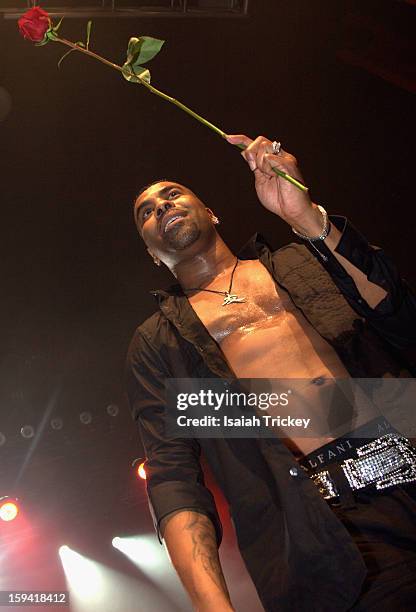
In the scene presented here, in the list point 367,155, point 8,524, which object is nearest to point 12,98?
point 367,155

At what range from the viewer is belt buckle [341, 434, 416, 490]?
1540 mm

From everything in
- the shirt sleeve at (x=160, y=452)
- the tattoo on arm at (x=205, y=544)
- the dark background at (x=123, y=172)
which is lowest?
the tattoo on arm at (x=205, y=544)

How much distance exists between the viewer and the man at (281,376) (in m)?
1.43

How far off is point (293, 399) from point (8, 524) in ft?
7.36

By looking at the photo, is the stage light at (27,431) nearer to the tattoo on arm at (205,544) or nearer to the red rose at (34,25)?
the tattoo on arm at (205,544)


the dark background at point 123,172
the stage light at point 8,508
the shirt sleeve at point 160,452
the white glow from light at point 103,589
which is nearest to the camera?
the shirt sleeve at point 160,452

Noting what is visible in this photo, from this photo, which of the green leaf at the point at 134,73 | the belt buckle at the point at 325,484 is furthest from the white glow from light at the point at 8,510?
the green leaf at the point at 134,73

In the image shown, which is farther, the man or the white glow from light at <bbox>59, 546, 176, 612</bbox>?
the white glow from light at <bbox>59, 546, 176, 612</bbox>

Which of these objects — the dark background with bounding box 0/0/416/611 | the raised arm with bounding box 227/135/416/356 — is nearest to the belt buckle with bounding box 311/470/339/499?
the raised arm with bounding box 227/135/416/356

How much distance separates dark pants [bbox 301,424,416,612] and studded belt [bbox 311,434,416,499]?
0.07ft

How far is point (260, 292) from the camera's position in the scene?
6.86 feet

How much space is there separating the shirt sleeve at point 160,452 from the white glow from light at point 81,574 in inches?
68.7

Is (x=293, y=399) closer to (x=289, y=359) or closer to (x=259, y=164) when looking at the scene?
(x=289, y=359)

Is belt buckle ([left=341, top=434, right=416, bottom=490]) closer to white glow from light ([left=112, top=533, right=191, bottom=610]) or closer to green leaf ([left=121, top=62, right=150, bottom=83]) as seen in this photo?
green leaf ([left=121, top=62, right=150, bottom=83])
